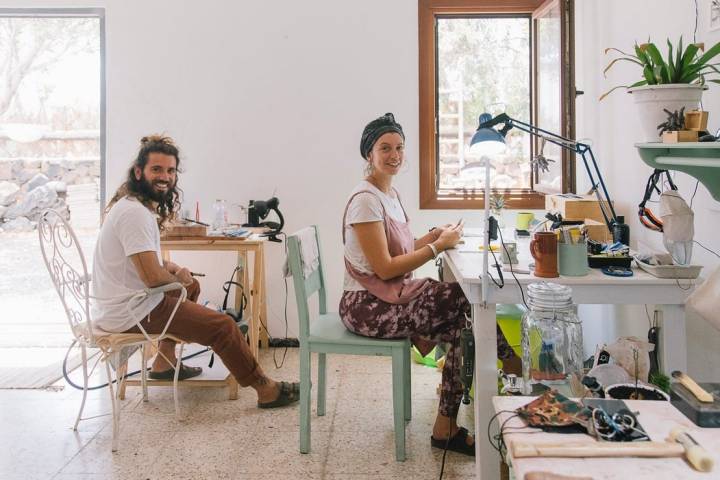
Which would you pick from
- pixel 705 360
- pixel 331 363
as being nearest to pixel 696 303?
pixel 705 360

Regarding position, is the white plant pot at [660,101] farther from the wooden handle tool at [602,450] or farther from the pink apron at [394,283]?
the wooden handle tool at [602,450]

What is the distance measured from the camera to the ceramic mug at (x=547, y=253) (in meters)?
2.04

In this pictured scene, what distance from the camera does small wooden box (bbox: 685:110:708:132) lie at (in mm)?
1767

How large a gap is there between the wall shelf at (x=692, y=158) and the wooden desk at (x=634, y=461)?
23.5 inches

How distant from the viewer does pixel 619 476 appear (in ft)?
3.37

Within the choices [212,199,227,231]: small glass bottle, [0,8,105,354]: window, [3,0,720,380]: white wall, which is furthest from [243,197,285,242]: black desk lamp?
[0,8,105,354]: window

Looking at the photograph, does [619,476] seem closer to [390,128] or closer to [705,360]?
[705,360]

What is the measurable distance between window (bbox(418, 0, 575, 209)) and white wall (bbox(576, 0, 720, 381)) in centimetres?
55

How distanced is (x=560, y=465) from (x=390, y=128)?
1.87 metres

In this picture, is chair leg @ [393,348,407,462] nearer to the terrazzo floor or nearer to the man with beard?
the terrazzo floor

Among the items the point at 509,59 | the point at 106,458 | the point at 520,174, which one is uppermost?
the point at 509,59

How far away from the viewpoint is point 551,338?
6.39ft

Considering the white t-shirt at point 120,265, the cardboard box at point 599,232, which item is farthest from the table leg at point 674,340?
the white t-shirt at point 120,265

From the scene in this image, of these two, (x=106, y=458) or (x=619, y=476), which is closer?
(x=619, y=476)
